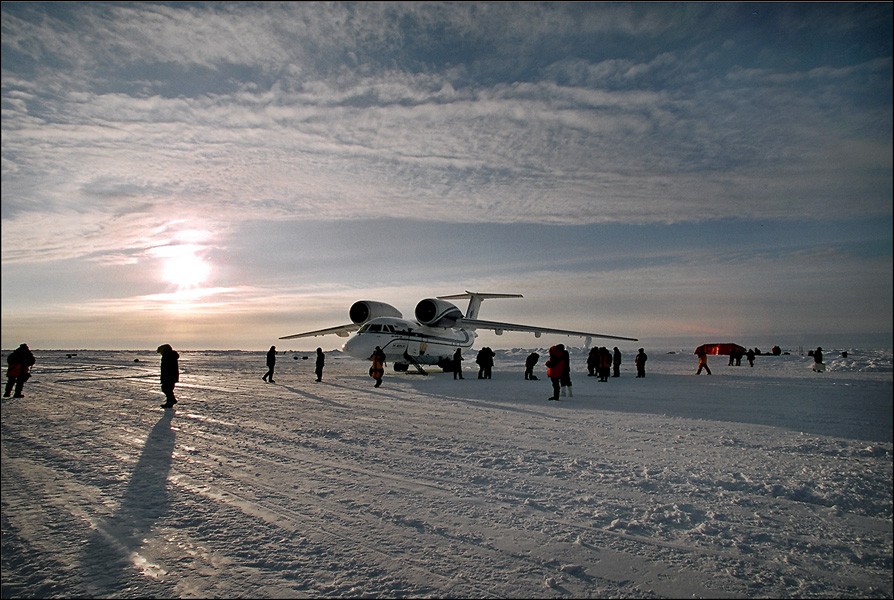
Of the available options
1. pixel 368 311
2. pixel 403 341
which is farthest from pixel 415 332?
pixel 368 311

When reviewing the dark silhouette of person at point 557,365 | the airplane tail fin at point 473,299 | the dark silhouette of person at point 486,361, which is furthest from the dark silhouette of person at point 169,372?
the airplane tail fin at point 473,299

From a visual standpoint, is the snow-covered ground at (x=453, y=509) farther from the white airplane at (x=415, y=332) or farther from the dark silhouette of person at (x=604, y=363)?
the white airplane at (x=415, y=332)

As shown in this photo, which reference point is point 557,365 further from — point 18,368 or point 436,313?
point 18,368

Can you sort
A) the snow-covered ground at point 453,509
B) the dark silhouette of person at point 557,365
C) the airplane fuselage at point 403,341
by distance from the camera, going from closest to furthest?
the snow-covered ground at point 453,509 < the dark silhouette of person at point 557,365 < the airplane fuselage at point 403,341

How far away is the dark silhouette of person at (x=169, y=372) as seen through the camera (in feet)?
35.6

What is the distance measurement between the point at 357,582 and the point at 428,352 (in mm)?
20870

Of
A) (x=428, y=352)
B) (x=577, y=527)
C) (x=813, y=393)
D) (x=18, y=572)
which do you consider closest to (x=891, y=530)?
(x=577, y=527)

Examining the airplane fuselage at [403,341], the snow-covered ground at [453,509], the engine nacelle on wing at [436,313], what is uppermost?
the engine nacelle on wing at [436,313]

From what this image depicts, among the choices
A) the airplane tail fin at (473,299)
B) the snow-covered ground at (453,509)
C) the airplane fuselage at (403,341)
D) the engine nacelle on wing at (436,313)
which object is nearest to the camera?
the snow-covered ground at (453,509)

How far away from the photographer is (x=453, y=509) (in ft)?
13.0

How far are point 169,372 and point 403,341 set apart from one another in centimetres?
1171

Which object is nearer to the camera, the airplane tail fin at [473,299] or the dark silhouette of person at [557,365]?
the dark silhouette of person at [557,365]

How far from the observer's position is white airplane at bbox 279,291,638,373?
20.7m

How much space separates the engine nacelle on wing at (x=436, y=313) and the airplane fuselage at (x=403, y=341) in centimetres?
43
